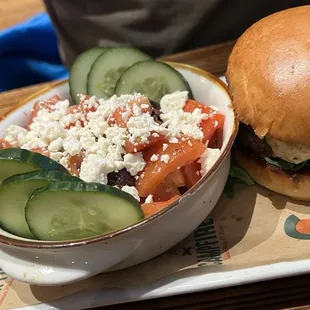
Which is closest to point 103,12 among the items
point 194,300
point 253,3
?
point 253,3

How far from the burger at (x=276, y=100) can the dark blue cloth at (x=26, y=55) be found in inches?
66.8

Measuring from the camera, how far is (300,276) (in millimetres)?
1426

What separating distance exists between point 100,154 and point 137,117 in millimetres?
152

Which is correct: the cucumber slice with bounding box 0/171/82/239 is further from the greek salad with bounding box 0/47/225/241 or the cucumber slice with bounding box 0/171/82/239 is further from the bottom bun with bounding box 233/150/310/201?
the bottom bun with bounding box 233/150/310/201

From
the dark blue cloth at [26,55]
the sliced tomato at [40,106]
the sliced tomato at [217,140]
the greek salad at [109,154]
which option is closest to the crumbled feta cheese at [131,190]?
the greek salad at [109,154]

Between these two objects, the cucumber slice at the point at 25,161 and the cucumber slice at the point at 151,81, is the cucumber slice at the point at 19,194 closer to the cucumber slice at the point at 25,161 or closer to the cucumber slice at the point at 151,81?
the cucumber slice at the point at 25,161

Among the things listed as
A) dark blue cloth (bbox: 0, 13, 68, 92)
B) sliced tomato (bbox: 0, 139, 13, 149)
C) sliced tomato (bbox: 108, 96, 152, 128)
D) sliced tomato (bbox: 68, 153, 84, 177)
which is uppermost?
sliced tomato (bbox: 108, 96, 152, 128)

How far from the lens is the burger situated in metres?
1.53

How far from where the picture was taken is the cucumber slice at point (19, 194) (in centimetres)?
143

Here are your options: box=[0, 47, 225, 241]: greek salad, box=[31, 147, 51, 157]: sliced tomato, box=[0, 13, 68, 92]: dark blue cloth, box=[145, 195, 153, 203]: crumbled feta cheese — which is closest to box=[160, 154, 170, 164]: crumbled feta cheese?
box=[0, 47, 225, 241]: greek salad

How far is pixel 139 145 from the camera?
1.53m

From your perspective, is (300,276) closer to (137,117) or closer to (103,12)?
(137,117)

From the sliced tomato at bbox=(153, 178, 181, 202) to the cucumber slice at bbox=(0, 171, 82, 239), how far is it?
238 millimetres

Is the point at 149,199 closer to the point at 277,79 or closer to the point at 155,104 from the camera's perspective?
the point at 155,104
